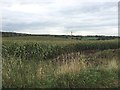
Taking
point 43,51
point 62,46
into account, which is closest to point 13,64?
point 43,51

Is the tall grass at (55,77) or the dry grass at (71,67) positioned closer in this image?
the tall grass at (55,77)

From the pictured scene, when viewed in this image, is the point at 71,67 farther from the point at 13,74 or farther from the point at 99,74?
the point at 13,74

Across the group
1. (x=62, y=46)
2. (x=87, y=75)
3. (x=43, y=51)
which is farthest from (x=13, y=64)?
(x=62, y=46)

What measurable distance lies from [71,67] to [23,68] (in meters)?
1.88

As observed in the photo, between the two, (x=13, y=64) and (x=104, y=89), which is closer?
(x=104, y=89)

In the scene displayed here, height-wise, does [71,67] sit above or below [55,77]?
above

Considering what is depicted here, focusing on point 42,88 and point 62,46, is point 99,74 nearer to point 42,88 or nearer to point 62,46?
point 42,88

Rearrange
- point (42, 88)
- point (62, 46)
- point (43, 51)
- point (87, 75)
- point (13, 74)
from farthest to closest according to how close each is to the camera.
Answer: point (62, 46)
point (43, 51)
point (87, 75)
point (13, 74)
point (42, 88)

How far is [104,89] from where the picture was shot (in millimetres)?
9641

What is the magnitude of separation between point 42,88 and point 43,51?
18648 mm

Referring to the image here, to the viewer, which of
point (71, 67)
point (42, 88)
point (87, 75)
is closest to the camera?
point (42, 88)

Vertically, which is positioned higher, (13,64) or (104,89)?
(13,64)

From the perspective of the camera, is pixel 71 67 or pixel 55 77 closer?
pixel 55 77

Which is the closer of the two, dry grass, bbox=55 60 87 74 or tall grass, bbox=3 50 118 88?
tall grass, bbox=3 50 118 88
